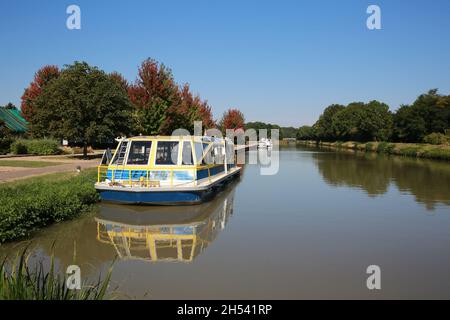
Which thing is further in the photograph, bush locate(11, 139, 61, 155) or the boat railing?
bush locate(11, 139, 61, 155)

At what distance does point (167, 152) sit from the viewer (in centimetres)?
1536

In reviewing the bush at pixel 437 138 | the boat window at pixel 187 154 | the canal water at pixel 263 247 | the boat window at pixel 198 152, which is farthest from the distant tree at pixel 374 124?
the boat window at pixel 187 154

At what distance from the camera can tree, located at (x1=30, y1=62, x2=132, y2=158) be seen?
30.1 metres

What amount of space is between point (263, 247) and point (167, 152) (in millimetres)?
7063

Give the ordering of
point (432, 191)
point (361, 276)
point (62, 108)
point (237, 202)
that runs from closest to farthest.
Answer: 1. point (361, 276)
2. point (237, 202)
3. point (432, 191)
4. point (62, 108)

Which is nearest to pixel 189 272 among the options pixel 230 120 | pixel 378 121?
pixel 230 120

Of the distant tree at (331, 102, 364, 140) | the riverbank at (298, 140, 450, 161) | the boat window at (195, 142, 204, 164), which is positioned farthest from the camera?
→ the distant tree at (331, 102, 364, 140)

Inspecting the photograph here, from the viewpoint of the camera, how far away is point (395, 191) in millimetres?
19391

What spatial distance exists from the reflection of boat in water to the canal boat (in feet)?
1.43

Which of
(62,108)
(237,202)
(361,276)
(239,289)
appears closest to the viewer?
(239,289)

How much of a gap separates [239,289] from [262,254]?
218cm

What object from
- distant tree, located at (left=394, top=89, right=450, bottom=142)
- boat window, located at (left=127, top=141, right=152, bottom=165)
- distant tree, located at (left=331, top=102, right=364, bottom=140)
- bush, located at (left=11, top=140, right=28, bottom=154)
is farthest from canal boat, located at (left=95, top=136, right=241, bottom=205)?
distant tree, located at (left=331, top=102, right=364, bottom=140)

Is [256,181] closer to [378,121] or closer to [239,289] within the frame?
[239,289]

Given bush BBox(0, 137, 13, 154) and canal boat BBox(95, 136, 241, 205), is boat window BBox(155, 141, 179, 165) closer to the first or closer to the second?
canal boat BBox(95, 136, 241, 205)
